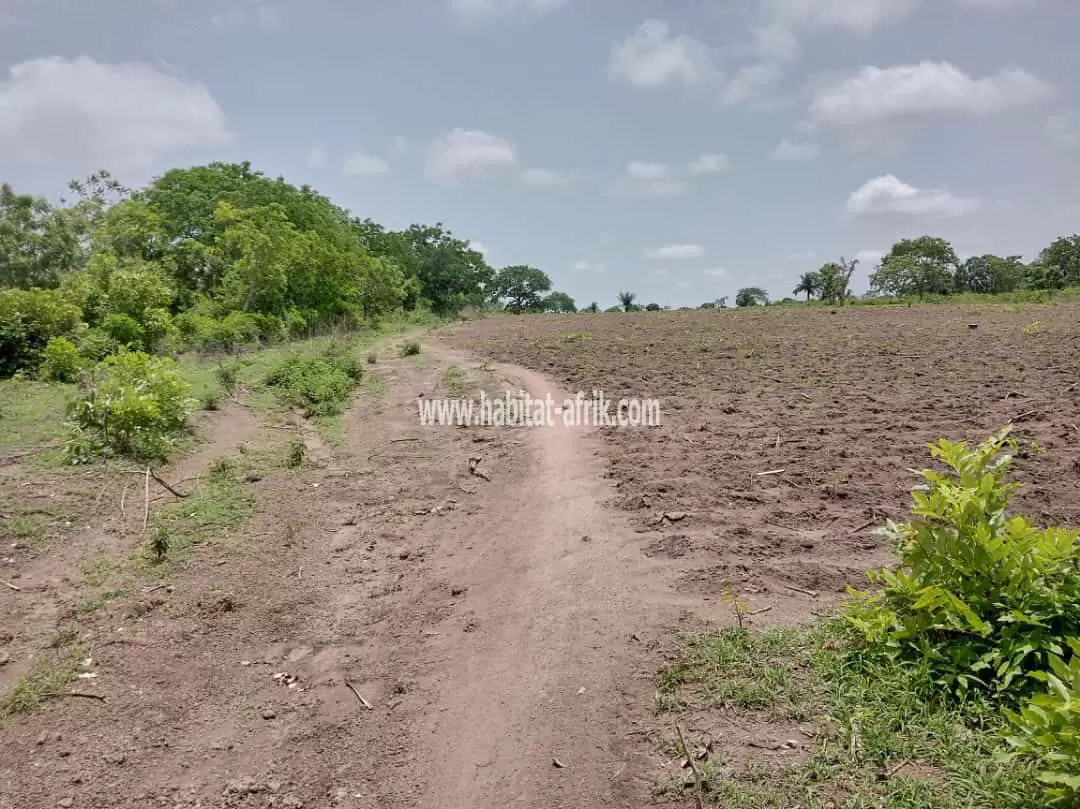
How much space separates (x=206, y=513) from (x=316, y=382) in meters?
5.46

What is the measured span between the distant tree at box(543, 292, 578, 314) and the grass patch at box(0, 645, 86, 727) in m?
68.3

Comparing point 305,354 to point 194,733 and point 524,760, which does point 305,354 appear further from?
point 524,760

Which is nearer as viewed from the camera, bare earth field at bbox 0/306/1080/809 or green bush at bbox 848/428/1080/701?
green bush at bbox 848/428/1080/701

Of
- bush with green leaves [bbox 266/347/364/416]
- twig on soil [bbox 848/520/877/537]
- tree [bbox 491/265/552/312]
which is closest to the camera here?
twig on soil [bbox 848/520/877/537]

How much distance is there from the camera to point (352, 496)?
670cm

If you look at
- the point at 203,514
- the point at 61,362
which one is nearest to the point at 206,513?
the point at 203,514

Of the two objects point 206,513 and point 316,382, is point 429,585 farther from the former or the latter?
point 316,382

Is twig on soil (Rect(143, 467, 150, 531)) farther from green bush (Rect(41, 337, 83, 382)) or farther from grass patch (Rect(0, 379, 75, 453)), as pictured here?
green bush (Rect(41, 337, 83, 382))

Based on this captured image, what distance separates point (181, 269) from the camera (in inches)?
810

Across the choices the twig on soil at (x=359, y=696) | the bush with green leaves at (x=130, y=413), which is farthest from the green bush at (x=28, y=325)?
the twig on soil at (x=359, y=696)

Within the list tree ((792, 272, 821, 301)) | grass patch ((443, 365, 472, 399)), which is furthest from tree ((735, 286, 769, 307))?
grass patch ((443, 365, 472, 399))

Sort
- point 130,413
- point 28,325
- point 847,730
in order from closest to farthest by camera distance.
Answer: point 847,730
point 130,413
point 28,325

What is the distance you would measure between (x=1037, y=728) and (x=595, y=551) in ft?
10.3

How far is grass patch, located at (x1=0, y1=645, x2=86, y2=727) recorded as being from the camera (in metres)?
3.49
